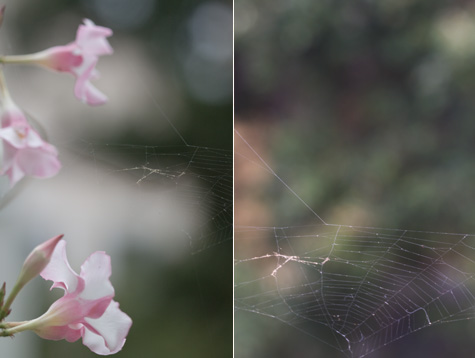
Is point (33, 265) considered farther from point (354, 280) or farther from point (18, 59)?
point (354, 280)

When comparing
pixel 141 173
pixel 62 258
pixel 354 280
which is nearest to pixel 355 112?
pixel 354 280

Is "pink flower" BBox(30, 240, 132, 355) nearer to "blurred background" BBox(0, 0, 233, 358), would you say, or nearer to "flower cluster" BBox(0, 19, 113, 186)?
"flower cluster" BBox(0, 19, 113, 186)

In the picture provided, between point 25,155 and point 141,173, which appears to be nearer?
point 25,155

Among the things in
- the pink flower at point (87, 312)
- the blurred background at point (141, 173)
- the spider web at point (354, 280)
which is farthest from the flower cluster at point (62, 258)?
the spider web at point (354, 280)

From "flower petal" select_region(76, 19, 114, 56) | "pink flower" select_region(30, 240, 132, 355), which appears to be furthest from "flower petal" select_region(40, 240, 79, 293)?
"flower petal" select_region(76, 19, 114, 56)

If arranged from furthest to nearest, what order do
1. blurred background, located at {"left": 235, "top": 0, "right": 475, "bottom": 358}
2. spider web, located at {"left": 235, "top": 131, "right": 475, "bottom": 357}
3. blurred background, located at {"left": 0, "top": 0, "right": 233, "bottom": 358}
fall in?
1. blurred background, located at {"left": 235, "top": 0, "right": 475, "bottom": 358}
2. spider web, located at {"left": 235, "top": 131, "right": 475, "bottom": 357}
3. blurred background, located at {"left": 0, "top": 0, "right": 233, "bottom": 358}

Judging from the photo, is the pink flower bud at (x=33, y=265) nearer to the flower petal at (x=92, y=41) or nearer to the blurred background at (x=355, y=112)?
the flower petal at (x=92, y=41)
